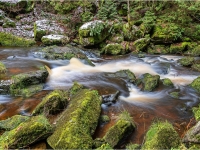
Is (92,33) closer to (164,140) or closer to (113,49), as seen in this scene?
(113,49)

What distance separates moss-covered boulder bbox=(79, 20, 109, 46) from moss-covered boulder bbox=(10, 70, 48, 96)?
596cm

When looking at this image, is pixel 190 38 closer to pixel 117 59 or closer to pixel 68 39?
pixel 117 59

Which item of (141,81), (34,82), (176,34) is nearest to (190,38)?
(176,34)

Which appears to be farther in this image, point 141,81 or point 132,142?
point 141,81

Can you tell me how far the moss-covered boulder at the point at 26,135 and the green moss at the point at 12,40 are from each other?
1005 centimetres

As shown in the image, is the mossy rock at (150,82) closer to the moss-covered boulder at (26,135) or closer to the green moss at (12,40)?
the moss-covered boulder at (26,135)

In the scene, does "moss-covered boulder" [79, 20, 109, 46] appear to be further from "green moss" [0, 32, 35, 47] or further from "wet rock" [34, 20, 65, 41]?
"green moss" [0, 32, 35, 47]

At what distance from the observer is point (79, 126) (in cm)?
407

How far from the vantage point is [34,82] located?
707cm

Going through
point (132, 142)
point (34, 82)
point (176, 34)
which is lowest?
point (132, 142)

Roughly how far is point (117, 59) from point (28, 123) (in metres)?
7.92

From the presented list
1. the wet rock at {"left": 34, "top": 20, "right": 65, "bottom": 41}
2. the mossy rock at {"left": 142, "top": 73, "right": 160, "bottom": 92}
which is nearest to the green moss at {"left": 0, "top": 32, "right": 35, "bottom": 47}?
the wet rock at {"left": 34, "top": 20, "right": 65, "bottom": 41}

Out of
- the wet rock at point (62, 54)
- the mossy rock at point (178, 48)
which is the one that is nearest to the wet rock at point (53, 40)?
the wet rock at point (62, 54)

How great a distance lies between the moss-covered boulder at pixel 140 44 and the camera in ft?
41.1
